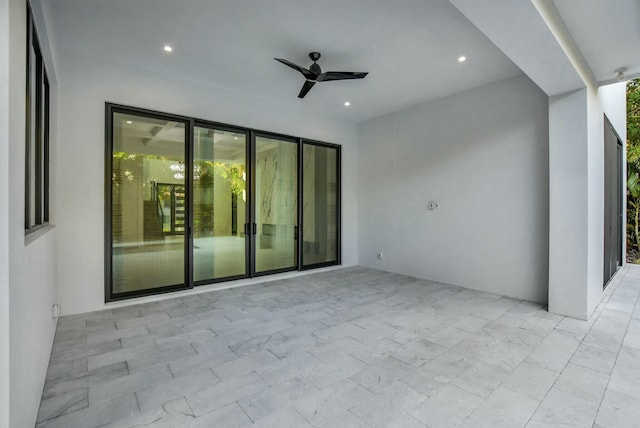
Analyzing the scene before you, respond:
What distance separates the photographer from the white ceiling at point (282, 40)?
9.79 ft

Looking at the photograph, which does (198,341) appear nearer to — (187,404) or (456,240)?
(187,404)

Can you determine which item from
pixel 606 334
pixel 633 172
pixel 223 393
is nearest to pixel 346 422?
pixel 223 393

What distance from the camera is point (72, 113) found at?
381 centimetres

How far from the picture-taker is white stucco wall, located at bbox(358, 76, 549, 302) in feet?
14.2

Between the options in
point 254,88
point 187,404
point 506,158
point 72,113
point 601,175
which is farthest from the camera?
point 254,88

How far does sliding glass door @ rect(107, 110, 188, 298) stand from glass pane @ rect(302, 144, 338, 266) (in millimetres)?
2363

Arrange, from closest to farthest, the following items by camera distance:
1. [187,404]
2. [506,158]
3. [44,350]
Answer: [187,404], [44,350], [506,158]

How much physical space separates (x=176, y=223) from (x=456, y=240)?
4.48 metres

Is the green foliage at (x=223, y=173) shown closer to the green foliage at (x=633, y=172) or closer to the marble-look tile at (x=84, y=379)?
the marble-look tile at (x=84, y=379)

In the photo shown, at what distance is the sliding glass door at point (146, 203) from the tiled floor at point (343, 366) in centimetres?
57

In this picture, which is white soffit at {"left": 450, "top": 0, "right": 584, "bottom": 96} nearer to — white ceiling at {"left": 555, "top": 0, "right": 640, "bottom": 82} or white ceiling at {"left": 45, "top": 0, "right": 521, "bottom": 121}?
white ceiling at {"left": 555, "top": 0, "right": 640, "bottom": 82}

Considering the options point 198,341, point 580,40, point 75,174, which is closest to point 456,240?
point 580,40

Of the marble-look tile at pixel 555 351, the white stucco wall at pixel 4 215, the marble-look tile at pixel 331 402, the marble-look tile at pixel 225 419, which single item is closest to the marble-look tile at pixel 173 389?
the marble-look tile at pixel 225 419

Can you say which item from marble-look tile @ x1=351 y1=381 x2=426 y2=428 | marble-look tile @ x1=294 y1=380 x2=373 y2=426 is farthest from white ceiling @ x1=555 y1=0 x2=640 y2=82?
marble-look tile @ x1=294 y1=380 x2=373 y2=426
